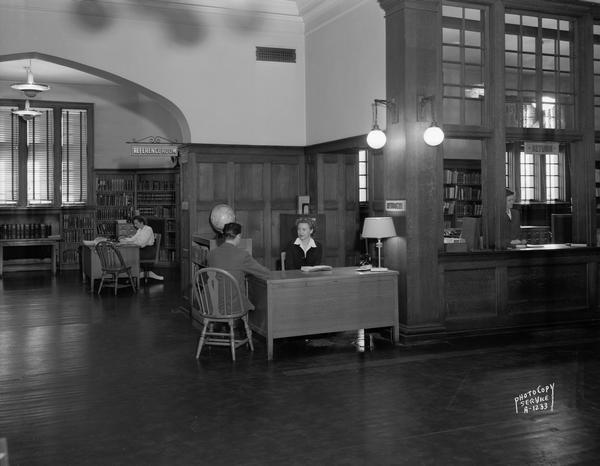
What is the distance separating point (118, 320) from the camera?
8.88m

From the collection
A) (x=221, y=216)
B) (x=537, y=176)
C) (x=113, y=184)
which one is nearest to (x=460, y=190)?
(x=537, y=176)

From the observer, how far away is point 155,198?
16.7 metres

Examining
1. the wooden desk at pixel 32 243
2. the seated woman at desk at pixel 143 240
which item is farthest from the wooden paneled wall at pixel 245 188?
the wooden desk at pixel 32 243

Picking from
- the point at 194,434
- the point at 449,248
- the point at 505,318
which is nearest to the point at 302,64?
the point at 449,248

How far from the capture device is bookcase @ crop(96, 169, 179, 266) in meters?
16.6

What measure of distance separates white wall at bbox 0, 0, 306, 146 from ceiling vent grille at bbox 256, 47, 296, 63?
81 millimetres

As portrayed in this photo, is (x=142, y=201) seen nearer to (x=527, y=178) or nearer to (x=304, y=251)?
(x=527, y=178)

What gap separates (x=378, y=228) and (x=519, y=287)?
2.03m

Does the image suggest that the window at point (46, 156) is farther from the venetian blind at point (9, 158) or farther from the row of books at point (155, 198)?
the row of books at point (155, 198)

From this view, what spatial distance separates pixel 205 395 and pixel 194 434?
91 cm

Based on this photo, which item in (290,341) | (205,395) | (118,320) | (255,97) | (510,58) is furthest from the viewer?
(510,58)

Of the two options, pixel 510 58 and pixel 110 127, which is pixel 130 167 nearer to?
pixel 110 127

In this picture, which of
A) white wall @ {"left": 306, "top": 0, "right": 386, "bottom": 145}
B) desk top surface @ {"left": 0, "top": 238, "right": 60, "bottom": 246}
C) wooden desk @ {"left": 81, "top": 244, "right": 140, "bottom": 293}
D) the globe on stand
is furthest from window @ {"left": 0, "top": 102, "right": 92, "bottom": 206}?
the globe on stand

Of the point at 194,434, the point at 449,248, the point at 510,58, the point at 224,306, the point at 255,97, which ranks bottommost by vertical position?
the point at 194,434
